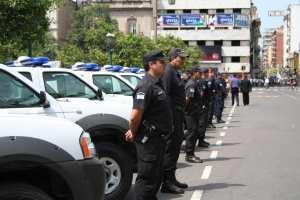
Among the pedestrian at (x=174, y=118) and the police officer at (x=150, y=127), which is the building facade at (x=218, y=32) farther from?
the police officer at (x=150, y=127)

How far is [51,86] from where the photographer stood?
9.55 meters

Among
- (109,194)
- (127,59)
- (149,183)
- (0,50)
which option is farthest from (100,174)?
(127,59)

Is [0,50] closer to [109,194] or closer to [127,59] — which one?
[109,194]

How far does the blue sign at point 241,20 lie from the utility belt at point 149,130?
92708 millimetres

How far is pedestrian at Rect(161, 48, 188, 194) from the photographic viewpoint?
29.6 ft

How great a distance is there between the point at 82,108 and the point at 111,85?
4924 millimetres

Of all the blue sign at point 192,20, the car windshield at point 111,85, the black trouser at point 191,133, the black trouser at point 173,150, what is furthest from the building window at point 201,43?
the black trouser at point 173,150

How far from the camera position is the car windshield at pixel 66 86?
9.49 m

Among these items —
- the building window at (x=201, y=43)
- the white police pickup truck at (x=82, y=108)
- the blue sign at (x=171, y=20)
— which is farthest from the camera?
the building window at (x=201, y=43)

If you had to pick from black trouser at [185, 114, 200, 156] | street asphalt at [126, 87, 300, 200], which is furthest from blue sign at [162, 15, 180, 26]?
black trouser at [185, 114, 200, 156]

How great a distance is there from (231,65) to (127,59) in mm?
65912

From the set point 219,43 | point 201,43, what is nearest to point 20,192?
point 201,43

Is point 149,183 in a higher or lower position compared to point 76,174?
lower

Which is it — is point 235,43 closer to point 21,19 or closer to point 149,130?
point 21,19
